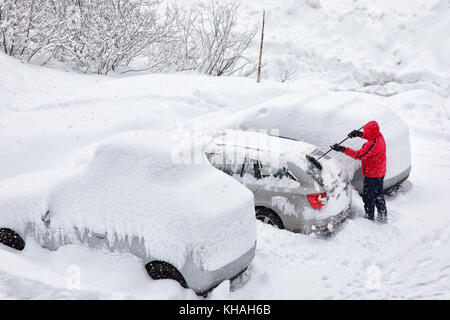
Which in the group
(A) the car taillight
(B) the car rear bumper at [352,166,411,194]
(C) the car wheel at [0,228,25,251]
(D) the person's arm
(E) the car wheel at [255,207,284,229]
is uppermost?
(D) the person's arm

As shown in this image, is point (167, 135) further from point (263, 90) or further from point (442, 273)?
point (263, 90)

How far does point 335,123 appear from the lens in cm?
766

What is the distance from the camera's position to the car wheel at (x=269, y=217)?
598 centimetres

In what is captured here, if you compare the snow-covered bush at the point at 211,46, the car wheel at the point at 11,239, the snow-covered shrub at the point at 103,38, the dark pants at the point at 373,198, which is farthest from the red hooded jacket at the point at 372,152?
the snow-covered bush at the point at 211,46

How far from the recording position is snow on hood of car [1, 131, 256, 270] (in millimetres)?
4223

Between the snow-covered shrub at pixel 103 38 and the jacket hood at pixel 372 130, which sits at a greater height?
the jacket hood at pixel 372 130

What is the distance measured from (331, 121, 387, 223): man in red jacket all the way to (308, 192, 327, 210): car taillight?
1118 mm

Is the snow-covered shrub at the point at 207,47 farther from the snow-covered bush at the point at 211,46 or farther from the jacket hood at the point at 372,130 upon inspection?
the jacket hood at the point at 372,130

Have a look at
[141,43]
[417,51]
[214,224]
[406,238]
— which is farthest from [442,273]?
[417,51]

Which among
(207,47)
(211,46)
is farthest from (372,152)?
(207,47)

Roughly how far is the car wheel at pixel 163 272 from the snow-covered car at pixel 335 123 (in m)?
4.01

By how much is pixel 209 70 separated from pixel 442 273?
1258cm

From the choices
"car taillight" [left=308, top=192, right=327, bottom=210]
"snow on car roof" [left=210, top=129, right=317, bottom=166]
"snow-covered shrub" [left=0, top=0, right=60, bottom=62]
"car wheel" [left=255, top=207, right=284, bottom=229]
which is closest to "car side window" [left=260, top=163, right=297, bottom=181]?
"snow on car roof" [left=210, top=129, right=317, bottom=166]

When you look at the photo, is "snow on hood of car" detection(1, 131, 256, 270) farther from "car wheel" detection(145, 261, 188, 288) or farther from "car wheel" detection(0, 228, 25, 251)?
"car wheel" detection(0, 228, 25, 251)
